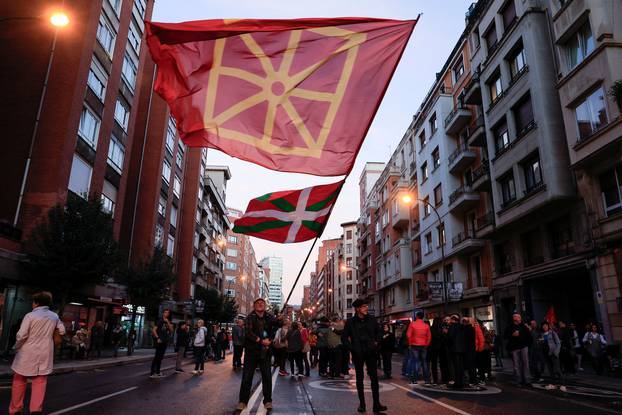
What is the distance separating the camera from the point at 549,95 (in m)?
20.2

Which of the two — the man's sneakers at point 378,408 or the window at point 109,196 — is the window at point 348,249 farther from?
the man's sneakers at point 378,408

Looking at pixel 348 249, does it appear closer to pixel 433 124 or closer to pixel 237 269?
pixel 237 269

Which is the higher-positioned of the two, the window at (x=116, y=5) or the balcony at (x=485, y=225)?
the window at (x=116, y=5)

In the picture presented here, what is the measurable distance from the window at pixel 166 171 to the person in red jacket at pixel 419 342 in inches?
1288

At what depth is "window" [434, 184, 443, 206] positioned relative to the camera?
3362 cm

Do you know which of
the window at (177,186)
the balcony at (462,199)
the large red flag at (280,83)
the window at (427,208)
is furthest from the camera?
the window at (177,186)

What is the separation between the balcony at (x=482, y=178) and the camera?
1021 inches

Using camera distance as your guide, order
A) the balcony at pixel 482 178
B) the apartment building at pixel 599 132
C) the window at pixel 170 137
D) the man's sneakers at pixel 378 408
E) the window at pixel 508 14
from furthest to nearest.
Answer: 1. the window at pixel 170 137
2. the balcony at pixel 482 178
3. the window at pixel 508 14
4. the apartment building at pixel 599 132
5. the man's sneakers at pixel 378 408

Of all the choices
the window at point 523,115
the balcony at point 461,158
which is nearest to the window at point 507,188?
the window at point 523,115

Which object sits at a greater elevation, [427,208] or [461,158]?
[461,158]

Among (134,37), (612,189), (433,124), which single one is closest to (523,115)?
(612,189)

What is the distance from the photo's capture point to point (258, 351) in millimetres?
7559

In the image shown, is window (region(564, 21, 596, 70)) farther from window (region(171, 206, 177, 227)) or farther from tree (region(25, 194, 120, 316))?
window (region(171, 206, 177, 227))

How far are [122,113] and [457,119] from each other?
22712 mm
